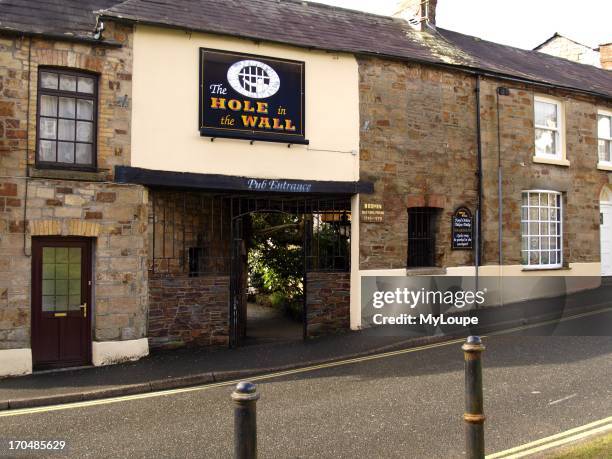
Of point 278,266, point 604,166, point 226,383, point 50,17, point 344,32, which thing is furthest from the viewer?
point 278,266

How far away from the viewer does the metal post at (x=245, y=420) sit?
3338 millimetres

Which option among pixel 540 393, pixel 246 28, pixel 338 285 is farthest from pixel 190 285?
pixel 540 393

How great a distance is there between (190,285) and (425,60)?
7.31 m

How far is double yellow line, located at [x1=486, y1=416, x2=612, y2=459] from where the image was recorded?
5.18m

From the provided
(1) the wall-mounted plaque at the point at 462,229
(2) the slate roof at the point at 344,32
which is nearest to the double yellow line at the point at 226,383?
(1) the wall-mounted plaque at the point at 462,229

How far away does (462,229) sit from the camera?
13438 mm

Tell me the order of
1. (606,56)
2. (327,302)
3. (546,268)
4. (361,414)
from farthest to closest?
(606,56) → (546,268) → (327,302) → (361,414)

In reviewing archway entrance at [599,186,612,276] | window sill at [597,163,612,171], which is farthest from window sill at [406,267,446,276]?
window sill at [597,163,612,171]

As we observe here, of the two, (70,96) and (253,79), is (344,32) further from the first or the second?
(70,96)

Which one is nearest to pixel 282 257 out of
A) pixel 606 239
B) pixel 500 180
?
pixel 500 180

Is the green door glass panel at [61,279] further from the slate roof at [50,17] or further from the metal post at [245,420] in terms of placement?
the metal post at [245,420]

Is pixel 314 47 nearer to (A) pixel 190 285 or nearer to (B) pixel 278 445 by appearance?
(A) pixel 190 285

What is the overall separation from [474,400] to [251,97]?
8243mm

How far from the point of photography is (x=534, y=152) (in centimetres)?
1477
